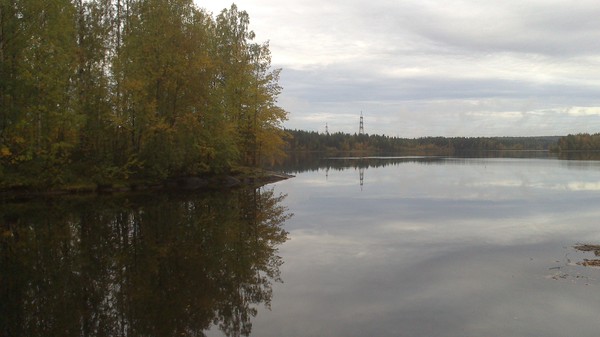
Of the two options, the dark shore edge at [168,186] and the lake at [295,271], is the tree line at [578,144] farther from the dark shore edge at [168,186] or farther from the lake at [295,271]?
A: the lake at [295,271]

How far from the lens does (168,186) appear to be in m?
40.0

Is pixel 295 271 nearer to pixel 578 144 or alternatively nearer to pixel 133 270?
pixel 133 270

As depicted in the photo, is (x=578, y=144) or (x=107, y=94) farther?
(x=578, y=144)

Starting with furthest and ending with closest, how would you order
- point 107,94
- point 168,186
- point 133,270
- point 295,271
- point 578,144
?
point 578,144 < point 168,186 < point 107,94 < point 295,271 < point 133,270

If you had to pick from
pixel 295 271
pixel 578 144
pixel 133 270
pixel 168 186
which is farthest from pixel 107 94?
pixel 578 144

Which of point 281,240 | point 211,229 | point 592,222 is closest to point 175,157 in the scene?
point 211,229

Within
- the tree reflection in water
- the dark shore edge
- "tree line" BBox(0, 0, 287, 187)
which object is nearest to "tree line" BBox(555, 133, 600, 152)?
the dark shore edge

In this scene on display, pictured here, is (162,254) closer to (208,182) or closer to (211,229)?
(211,229)

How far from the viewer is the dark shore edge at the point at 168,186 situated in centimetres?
3161

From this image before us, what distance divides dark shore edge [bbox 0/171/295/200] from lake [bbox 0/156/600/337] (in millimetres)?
3616

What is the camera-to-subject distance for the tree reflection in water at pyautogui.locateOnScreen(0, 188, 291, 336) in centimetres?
1045

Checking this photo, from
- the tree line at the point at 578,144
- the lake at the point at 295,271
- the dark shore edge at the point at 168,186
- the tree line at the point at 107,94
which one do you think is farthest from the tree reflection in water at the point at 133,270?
the tree line at the point at 578,144

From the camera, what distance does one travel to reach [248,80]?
50406mm

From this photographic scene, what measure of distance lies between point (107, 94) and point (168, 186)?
29.1 ft
